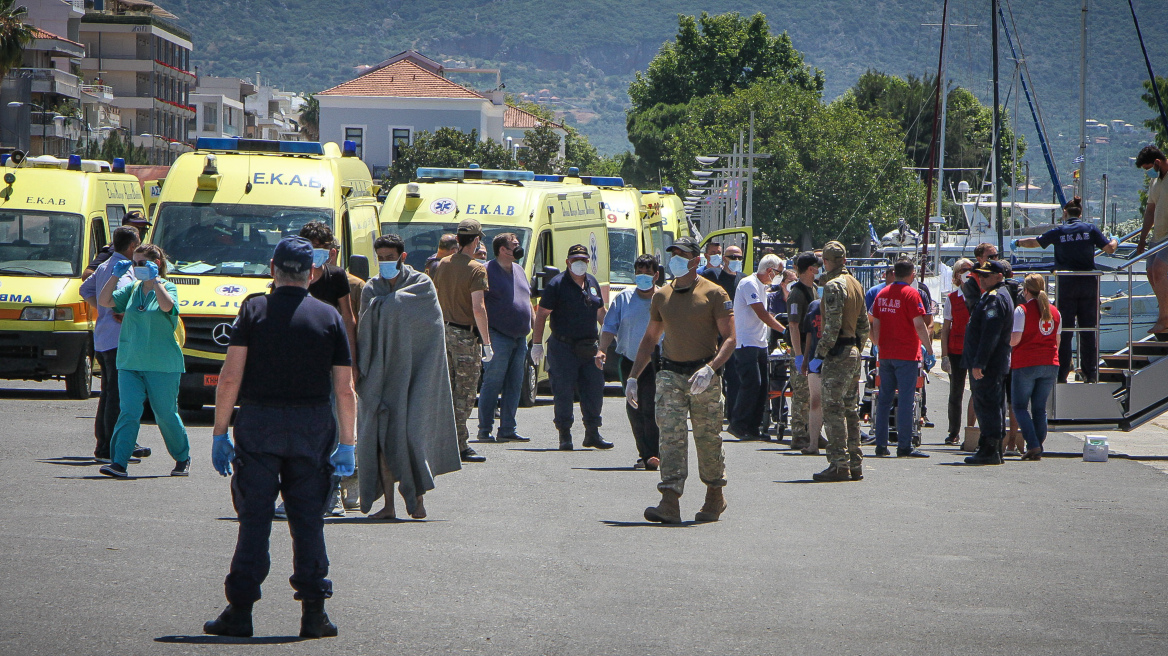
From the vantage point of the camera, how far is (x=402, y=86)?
92.2m

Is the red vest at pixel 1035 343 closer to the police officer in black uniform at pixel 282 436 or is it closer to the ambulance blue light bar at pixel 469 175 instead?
the ambulance blue light bar at pixel 469 175

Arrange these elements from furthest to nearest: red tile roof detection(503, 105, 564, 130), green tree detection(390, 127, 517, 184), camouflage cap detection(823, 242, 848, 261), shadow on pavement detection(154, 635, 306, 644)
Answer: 1. red tile roof detection(503, 105, 564, 130)
2. green tree detection(390, 127, 517, 184)
3. camouflage cap detection(823, 242, 848, 261)
4. shadow on pavement detection(154, 635, 306, 644)

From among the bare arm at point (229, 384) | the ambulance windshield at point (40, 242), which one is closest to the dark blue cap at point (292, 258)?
the bare arm at point (229, 384)

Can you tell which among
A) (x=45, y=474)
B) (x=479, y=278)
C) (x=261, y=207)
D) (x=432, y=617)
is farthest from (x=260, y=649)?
(x=261, y=207)

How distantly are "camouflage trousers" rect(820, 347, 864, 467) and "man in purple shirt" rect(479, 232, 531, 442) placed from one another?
325 centimetres

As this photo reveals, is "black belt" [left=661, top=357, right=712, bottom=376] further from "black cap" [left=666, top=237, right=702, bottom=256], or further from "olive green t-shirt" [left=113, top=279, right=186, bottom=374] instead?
"olive green t-shirt" [left=113, top=279, right=186, bottom=374]

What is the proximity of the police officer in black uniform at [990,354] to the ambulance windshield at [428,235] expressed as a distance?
20.1 feet

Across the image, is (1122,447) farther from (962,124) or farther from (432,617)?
(962,124)

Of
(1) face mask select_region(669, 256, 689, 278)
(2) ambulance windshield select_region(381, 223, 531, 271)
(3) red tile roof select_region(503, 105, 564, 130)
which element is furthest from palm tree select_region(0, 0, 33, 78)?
(3) red tile roof select_region(503, 105, 564, 130)

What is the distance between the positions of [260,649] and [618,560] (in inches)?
96.8

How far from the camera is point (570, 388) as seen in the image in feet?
42.4

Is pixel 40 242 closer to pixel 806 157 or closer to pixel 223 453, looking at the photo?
pixel 223 453

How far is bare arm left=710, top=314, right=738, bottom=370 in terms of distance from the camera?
28.5ft

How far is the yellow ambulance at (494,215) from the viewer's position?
1667 cm
